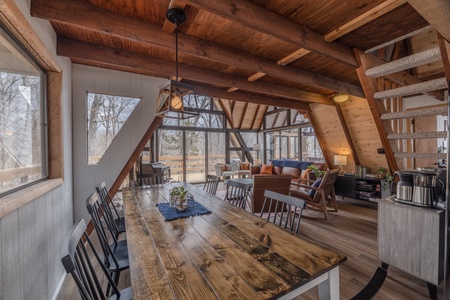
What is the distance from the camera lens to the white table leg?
3.64ft

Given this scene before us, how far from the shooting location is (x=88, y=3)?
6.01 feet

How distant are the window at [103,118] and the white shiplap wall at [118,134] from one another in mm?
122

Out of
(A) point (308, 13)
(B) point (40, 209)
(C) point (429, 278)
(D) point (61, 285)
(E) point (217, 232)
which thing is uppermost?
(A) point (308, 13)

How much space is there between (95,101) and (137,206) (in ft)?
6.91

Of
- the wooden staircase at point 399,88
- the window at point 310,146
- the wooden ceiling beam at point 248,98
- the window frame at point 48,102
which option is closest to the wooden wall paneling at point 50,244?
the window frame at point 48,102

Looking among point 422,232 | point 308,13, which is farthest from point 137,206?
point 422,232

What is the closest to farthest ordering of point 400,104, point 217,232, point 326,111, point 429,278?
point 217,232 → point 429,278 → point 400,104 → point 326,111

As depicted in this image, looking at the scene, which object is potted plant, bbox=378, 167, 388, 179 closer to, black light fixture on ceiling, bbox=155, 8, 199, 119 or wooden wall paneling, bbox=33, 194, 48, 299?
black light fixture on ceiling, bbox=155, 8, 199, 119

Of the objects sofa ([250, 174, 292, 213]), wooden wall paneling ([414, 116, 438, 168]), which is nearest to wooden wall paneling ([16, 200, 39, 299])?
sofa ([250, 174, 292, 213])

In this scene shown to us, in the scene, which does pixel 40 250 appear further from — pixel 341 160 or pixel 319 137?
pixel 319 137

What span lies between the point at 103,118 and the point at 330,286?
3711mm

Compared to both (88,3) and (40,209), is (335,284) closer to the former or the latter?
(40,209)

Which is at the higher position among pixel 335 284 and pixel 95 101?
Answer: pixel 95 101

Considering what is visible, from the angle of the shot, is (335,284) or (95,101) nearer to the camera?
(335,284)
